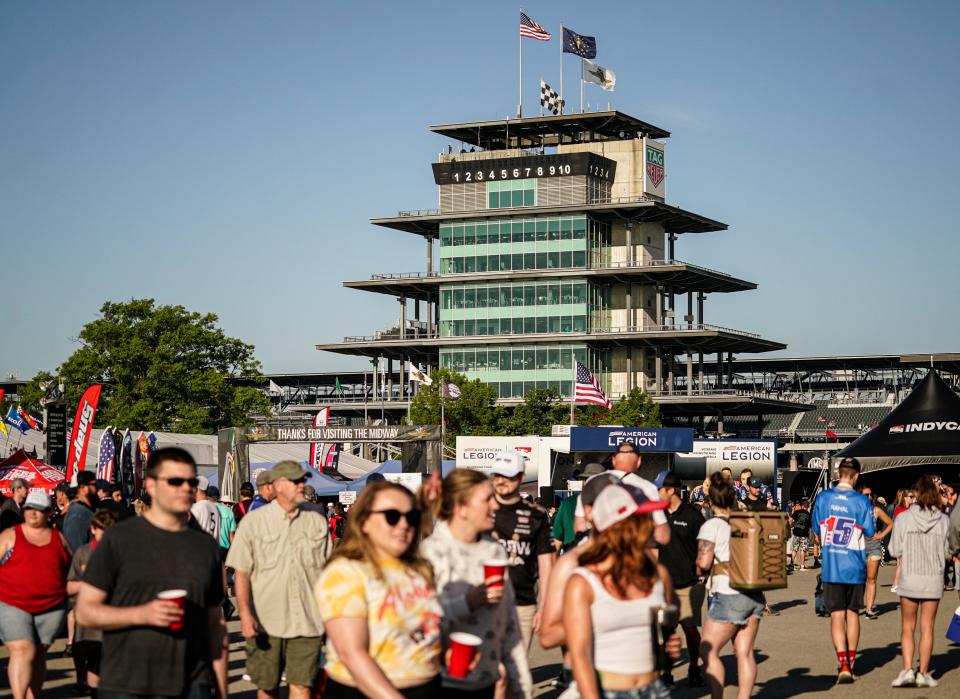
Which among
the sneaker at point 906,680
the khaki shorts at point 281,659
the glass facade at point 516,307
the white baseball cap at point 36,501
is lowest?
the sneaker at point 906,680

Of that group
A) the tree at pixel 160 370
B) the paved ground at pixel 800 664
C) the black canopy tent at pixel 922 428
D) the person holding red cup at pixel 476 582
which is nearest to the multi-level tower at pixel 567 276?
the tree at pixel 160 370

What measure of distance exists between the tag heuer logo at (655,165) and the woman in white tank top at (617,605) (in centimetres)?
10437

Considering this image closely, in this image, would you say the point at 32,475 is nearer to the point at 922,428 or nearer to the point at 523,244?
the point at 922,428

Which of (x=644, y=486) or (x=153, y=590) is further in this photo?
(x=644, y=486)

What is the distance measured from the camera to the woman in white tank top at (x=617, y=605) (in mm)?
5445

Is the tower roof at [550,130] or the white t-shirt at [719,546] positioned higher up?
the tower roof at [550,130]

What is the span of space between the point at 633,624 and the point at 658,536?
286cm

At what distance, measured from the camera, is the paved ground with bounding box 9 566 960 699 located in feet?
38.5

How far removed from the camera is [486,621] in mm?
6043

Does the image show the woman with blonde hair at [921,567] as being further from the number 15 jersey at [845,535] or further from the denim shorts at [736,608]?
the denim shorts at [736,608]

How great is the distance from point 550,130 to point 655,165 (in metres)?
9.32

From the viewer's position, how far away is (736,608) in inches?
404

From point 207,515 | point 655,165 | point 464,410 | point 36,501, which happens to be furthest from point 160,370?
point 36,501

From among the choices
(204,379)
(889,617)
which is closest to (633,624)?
(889,617)
